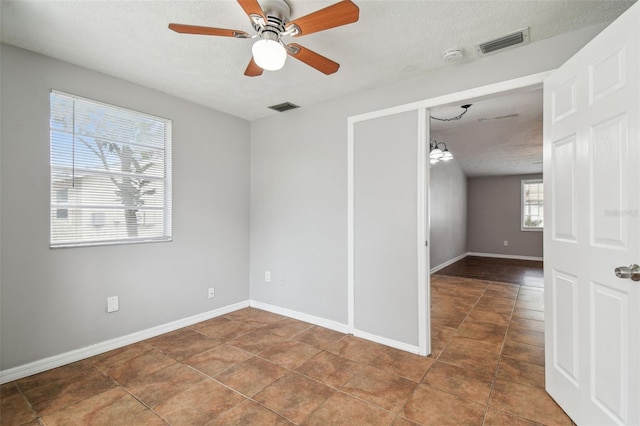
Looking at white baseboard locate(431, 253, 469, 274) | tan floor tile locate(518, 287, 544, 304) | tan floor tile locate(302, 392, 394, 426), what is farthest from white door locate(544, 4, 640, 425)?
white baseboard locate(431, 253, 469, 274)

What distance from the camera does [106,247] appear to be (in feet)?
8.90

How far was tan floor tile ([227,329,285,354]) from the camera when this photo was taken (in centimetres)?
276

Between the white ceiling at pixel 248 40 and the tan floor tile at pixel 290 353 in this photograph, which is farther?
the tan floor tile at pixel 290 353

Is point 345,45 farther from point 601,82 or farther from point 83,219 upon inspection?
point 83,219

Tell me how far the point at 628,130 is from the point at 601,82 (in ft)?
1.14

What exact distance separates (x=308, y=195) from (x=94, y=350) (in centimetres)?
249

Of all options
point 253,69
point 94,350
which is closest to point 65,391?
point 94,350

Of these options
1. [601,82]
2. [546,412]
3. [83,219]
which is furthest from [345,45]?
[546,412]

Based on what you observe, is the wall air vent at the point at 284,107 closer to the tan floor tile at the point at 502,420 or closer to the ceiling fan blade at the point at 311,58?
the ceiling fan blade at the point at 311,58

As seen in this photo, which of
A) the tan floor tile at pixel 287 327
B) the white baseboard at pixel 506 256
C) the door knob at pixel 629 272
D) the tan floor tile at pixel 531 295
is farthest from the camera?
the white baseboard at pixel 506 256

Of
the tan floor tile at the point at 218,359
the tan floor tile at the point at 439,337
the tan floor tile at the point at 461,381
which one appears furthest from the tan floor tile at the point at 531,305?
the tan floor tile at the point at 218,359

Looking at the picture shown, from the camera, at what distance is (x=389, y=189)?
9.31ft

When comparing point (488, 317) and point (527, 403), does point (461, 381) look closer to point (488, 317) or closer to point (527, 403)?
point (527, 403)

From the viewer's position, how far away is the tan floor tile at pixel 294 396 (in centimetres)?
187
